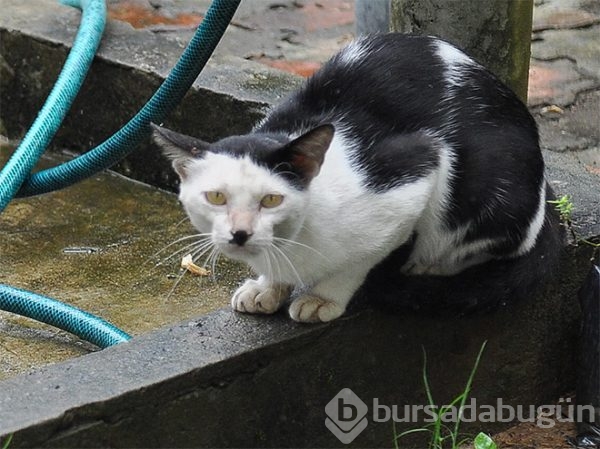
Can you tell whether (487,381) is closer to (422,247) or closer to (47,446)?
(422,247)

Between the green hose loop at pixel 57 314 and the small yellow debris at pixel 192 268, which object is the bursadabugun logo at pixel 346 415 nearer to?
the green hose loop at pixel 57 314

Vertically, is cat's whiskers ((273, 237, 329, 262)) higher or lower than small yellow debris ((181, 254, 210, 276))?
higher

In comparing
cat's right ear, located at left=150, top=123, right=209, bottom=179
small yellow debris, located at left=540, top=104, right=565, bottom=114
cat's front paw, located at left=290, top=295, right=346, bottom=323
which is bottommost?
small yellow debris, located at left=540, top=104, right=565, bottom=114

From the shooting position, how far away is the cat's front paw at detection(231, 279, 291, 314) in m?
2.74

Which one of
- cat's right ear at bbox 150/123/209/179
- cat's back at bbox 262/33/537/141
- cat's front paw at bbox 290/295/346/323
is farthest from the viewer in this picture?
cat's back at bbox 262/33/537/141

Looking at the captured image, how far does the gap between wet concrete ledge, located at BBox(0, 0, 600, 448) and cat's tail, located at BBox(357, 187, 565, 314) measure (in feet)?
0.19

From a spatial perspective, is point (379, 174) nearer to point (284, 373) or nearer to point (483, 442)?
point (284, 373)

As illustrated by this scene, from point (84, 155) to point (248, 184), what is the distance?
1446 mm

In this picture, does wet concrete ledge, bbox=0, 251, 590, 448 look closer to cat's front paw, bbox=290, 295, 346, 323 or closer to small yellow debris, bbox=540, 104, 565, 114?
cat's front paw, bbox=290, 295, 346, 323

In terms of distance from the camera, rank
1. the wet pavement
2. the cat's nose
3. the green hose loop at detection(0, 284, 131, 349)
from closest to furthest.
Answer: the cat's nose → the green hose loop at detection(0, 284, 131, 349) → the wet pavement

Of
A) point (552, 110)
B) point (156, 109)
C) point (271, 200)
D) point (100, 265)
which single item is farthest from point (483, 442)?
point (552, 110)

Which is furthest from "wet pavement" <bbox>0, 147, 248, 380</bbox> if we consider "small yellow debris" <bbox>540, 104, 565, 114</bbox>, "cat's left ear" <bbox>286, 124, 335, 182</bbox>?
"small yellow debris" <bbox>540, 104, 565, 114</bbox>

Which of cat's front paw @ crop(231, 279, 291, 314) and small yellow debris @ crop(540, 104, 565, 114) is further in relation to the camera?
small yellow debris @ crop(540, 104, 565, 114)

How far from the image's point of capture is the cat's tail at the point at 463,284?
281 centimetres
